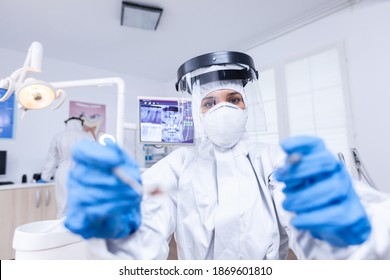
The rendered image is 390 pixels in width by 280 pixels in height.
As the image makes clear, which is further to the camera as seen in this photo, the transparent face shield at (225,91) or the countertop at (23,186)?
the countertop at (23,186)

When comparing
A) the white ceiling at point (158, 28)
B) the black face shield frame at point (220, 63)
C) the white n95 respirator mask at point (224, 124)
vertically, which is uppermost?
the white ceiling at point (158, 28)

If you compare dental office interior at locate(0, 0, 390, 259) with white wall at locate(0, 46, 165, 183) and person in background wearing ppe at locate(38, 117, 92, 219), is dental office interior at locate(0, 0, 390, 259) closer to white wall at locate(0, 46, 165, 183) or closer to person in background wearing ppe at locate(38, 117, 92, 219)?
white wall at locate(0, 46, 165, 183)

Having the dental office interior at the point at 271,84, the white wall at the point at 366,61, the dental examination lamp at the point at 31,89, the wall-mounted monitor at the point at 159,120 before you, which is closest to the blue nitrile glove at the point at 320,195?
the dental office interior at the point at 271,84

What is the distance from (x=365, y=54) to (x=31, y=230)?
230 cm

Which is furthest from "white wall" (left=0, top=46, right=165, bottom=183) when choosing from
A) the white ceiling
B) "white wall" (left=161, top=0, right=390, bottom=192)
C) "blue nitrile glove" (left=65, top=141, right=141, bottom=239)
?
"blue nitrile glove" (left=65, top=141, right=141, bottom=239)

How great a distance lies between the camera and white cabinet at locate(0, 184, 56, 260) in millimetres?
1946

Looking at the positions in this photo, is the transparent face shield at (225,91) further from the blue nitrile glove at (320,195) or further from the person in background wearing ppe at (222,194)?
the blue nitrile glove at (320,195)

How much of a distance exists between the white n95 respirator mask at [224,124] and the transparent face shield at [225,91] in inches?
1.4

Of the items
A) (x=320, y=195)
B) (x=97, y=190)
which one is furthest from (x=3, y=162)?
(x=320, y=195)

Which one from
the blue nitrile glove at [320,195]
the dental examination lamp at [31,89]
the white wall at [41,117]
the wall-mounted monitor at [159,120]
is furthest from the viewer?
the white wall at [41,117]

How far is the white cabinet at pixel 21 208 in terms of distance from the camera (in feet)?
6.39

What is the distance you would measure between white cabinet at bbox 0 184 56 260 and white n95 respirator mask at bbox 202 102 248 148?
7.58ft

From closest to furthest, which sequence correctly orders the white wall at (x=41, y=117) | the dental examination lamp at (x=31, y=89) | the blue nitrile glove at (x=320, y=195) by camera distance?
the blue nitrile glove at (x=320, y=195) → the dental examination lamp at (x=31, y=89) → the white wall at (x=41, y=117)

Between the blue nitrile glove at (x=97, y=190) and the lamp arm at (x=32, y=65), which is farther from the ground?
the lamp arm at (x=32, y=65)
